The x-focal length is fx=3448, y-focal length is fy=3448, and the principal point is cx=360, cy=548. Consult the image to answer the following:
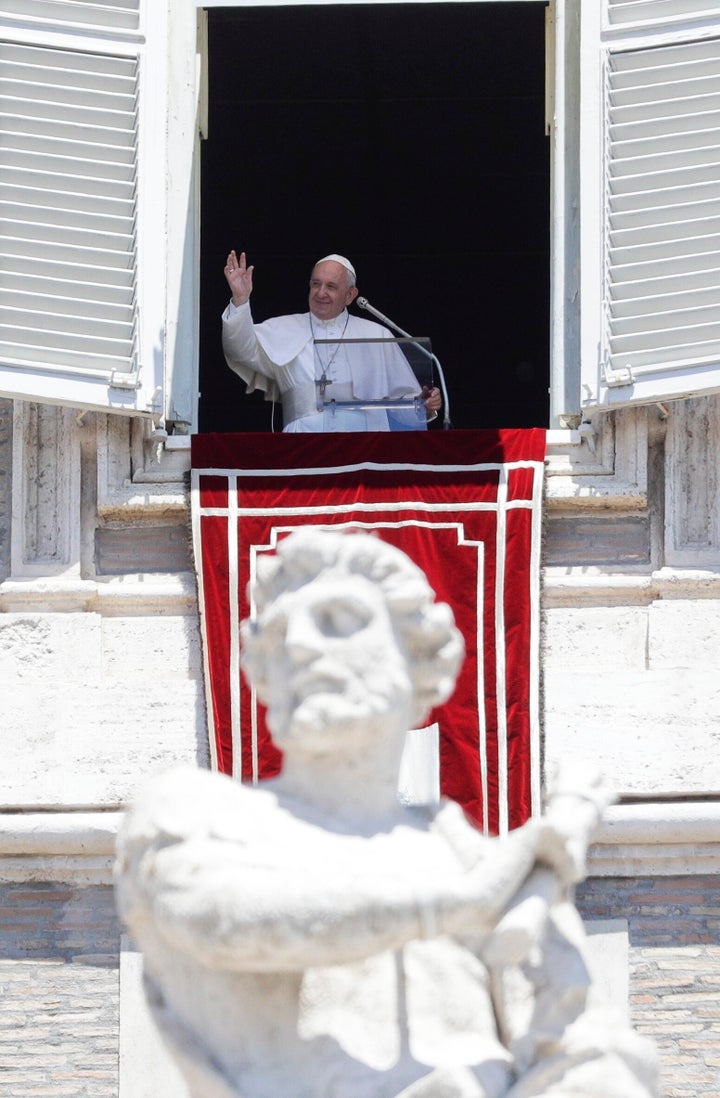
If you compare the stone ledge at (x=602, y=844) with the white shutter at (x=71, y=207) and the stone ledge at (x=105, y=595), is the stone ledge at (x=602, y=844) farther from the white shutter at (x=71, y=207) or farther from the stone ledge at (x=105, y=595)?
the white shutter at (x=71, y=207)

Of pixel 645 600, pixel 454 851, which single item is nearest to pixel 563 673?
pixel 645 600

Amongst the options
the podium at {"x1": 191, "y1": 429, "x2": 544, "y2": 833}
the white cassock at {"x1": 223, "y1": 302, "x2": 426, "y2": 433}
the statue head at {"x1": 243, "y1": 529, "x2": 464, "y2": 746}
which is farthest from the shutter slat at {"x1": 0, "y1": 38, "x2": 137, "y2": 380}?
the statue head at {"x1": 243, "y1": 529, "x2": 464, "y2": 746}

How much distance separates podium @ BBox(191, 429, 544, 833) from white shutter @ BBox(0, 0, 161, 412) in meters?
0.43

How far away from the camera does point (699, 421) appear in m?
10.4

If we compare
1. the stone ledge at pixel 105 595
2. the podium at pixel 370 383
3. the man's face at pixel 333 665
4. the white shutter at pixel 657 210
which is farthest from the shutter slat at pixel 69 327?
the man's face at pixel 333 665

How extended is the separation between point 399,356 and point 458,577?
153 cm

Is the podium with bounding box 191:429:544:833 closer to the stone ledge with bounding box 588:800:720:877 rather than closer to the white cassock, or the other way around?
the stone ledge with bounding box 588:800:720:877

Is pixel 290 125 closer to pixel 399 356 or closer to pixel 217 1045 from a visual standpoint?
pixel 399 356

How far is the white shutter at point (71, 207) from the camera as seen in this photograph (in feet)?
33.5

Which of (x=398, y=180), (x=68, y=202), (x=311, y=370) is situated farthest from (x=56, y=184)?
(x=398, y=180)

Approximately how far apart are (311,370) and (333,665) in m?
5.53

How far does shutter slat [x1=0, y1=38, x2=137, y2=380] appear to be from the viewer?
1024 cm

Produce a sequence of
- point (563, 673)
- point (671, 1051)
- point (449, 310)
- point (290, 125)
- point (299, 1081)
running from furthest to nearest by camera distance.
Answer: point (449, 310) < point (290, 125) < point (563, 673) < point (671, 1051) < point (299, 1081)

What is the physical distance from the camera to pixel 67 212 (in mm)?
10344
